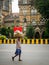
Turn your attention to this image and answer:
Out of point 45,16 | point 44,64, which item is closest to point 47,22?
point 45,16

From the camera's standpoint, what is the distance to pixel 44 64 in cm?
986

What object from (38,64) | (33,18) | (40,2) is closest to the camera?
(38,64)

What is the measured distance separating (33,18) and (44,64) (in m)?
57.6

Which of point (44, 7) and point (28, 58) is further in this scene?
point (44, 7)

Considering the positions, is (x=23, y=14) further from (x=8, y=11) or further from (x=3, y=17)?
(x=8, y=11)

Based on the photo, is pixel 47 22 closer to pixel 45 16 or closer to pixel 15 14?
pixel 45 16

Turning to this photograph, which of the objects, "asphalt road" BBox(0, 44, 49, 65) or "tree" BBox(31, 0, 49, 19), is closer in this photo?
"asphalt road" BBox(0, 44, 49, 65)

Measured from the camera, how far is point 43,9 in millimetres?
32500

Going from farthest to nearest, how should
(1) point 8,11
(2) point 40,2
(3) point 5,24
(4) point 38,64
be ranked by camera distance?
(1) point 8,11
(3) point 5,24
(2) point 40,2
(4) point 38,64

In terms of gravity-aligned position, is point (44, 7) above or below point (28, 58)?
below

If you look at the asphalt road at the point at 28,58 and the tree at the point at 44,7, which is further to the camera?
the tree at the point at 44,7

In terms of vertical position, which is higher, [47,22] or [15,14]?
[47,22]

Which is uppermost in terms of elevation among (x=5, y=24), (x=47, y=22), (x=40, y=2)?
(x=40, y=2)

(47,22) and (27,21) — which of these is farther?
(27,21)
